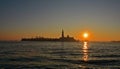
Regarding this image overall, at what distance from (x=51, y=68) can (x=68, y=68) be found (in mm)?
2244

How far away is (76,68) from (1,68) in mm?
9748

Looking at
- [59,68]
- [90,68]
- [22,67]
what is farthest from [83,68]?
[22,67]

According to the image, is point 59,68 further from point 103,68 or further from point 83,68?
point 103,68

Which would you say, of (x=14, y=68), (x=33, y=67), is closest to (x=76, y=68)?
(x=33, y=67)

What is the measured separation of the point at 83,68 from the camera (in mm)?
35438

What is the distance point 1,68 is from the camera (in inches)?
1320

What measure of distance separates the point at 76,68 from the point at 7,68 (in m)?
9.02

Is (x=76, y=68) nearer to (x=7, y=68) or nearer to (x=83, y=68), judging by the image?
(x=83, y=68)

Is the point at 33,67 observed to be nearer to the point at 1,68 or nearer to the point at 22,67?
the point at 22,67

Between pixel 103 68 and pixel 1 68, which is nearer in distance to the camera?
pixel 1 68

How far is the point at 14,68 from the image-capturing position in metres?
34.2

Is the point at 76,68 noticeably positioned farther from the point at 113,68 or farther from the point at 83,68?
the point at 113,68

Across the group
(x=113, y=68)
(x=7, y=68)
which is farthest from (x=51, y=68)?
(x=113, y=68)

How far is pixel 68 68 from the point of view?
34875mm
